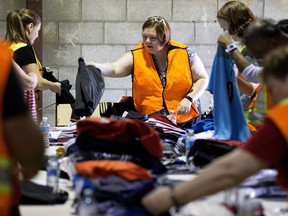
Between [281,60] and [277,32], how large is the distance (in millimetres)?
512

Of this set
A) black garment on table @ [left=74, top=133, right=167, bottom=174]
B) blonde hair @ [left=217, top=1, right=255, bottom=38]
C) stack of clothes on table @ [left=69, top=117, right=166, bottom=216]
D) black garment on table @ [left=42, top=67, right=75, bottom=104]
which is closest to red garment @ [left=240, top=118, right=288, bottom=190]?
stack of clothes on table @ [left=69, top=117, right=166, bottom=216]

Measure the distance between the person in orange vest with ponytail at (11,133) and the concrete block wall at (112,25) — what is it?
4.47 m

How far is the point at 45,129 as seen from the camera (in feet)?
12.3

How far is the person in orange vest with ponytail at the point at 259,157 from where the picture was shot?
5.26ft

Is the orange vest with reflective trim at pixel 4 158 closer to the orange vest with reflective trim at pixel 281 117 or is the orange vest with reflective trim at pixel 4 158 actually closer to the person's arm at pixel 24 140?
the person's arm at pixel 24 140

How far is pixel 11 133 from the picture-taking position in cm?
150

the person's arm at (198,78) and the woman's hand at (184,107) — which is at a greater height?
the person's arm at (198,78)

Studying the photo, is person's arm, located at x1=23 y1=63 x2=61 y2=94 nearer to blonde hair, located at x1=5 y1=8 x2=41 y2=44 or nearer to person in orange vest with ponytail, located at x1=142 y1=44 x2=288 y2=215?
blonde hair, located at x1=5 y1=8 x2=41 y2=44

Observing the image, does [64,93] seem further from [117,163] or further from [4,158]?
[4,158]

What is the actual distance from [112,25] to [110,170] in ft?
13.4

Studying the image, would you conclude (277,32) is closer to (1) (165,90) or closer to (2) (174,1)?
(1) (165,90)

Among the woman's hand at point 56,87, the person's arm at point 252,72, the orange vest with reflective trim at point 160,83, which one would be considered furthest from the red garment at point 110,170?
the woman's hand at point 56,87

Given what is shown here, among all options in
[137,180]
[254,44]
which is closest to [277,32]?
[254,44]

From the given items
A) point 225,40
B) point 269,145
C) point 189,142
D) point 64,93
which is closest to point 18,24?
point 64,93
